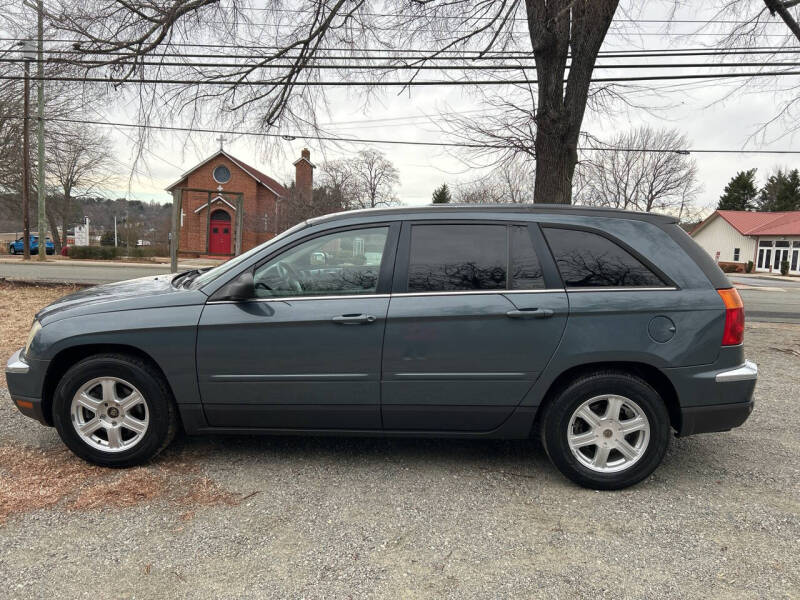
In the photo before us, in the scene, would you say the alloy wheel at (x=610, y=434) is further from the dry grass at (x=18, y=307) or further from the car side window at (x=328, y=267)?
the dry grass at (x=18, y=307)

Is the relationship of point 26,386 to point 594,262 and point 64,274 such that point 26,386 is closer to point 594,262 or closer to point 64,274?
point 594,262

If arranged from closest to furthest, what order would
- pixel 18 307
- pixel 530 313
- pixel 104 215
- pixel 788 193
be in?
pixel 530 313
pixel 18 307
pixel 788 193
pixel 104 215

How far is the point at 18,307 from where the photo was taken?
31.8 ft

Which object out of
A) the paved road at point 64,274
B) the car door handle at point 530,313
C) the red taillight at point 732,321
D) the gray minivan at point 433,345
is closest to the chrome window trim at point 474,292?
the gray minivan at point 433,345

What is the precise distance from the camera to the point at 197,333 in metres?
3.26

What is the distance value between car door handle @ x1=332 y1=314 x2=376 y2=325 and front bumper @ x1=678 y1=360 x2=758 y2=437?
197 cm

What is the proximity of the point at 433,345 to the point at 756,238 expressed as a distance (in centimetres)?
5232

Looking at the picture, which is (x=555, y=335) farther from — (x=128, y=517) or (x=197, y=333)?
(x=128, y=517)

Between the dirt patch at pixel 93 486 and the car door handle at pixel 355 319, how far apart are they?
46.4 inches

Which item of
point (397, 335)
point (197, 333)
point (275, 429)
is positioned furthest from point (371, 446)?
point (197, 333)

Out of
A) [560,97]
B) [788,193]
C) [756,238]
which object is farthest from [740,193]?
[560,97]

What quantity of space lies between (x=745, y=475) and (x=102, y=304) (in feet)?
14.2

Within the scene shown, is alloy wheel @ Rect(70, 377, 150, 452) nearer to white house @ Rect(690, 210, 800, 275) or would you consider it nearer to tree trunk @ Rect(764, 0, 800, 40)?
tree trunk @ Rect(764, 0, 800, 40)

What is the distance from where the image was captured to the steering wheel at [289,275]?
3.35 meters
